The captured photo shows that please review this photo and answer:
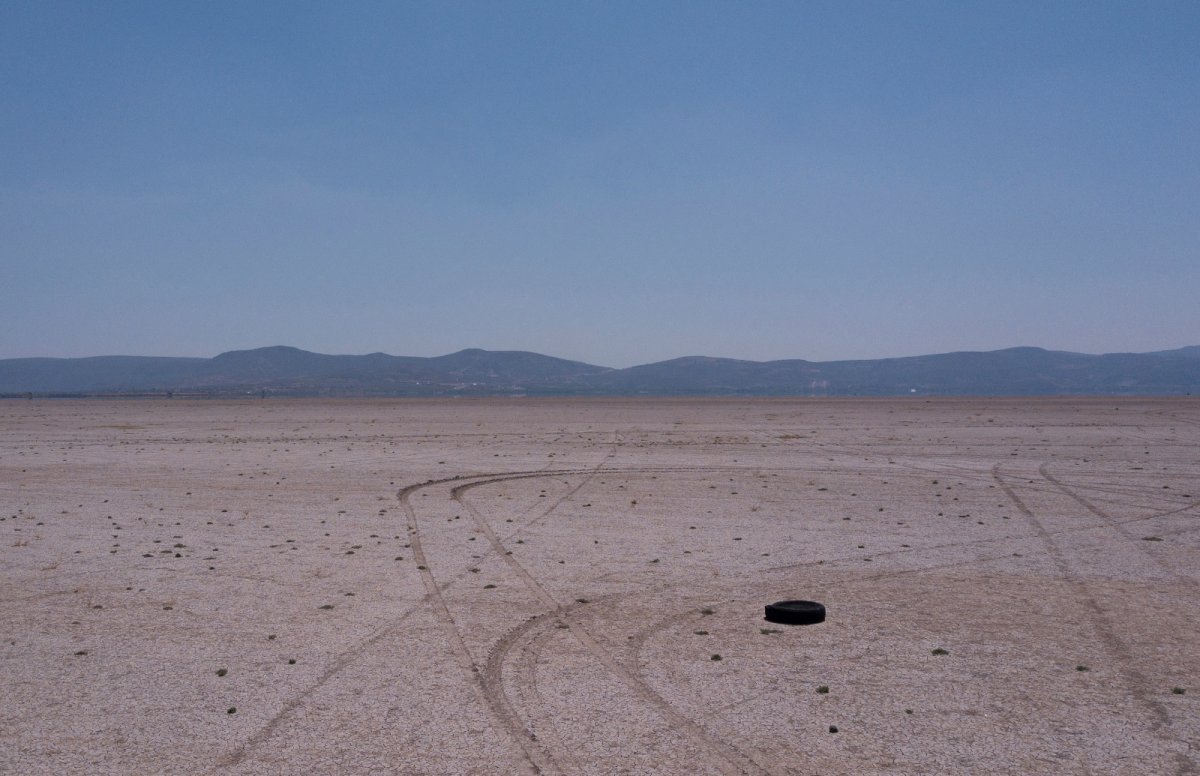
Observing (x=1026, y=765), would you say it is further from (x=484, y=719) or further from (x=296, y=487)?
(x=296, y=487)

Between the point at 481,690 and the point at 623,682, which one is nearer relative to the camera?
the point at 481,690

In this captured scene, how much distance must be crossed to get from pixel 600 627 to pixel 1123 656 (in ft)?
14.2

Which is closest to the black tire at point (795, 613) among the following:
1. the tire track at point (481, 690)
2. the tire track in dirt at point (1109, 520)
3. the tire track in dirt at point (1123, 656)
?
the tire track in dirt at point (1123, 656)

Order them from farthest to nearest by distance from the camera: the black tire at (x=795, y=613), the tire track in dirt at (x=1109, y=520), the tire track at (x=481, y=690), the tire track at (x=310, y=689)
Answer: the tire track in dirt at (x=1109, y=520) → the black tire at (x=795, y=613) → the tire track at (x=310, y=689) → the tire track at (x=481, y=690)

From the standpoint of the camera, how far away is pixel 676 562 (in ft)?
38.9

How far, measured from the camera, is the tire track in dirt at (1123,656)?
234 inches

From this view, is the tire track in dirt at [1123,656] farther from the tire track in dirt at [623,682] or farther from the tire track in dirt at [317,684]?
the tire track in dirt at [317,684]

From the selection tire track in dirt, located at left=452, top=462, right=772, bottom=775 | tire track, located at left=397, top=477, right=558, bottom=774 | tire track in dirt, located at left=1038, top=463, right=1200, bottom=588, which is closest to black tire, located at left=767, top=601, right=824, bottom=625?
tire track in dirt, located at left=452, top=462, right=772, bottom=775

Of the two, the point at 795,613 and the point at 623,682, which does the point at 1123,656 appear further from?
the point at 623,682

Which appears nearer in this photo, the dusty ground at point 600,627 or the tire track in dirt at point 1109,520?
the dusty ground at point 600,627

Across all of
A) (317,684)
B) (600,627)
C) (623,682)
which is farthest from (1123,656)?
(317,684)

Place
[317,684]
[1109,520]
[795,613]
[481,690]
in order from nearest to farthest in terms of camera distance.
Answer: [481,690] < [317,684] < [795,613] < [1109,520]

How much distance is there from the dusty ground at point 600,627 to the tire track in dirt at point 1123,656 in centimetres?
4

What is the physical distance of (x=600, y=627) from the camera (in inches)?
344
